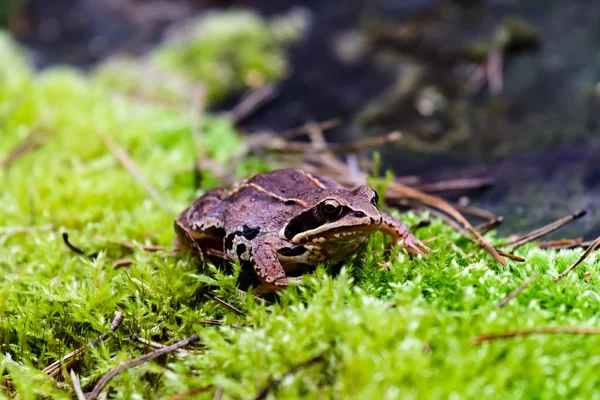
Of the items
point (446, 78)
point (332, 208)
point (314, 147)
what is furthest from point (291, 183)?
point (446, 78)

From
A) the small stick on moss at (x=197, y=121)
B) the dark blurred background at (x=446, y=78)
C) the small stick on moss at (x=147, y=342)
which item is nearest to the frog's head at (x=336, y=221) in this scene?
the small stick on moss at (x=147, y=342)

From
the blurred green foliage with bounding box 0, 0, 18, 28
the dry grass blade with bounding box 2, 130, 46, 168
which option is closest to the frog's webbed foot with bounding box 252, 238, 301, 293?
the dry grass blade with bounding box 2, 130, 46, 168

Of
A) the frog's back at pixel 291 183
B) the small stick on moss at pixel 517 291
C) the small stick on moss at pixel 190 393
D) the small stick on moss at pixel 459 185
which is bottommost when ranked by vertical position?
the small stick on moss at pixel 459 185

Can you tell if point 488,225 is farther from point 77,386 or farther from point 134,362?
point 77,386

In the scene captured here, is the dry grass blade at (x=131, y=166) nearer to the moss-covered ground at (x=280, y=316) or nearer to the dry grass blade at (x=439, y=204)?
the moss-covered ground at (x=280, y=316)

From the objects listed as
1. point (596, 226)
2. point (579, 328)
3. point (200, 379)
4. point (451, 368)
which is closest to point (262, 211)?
point (200, 379)

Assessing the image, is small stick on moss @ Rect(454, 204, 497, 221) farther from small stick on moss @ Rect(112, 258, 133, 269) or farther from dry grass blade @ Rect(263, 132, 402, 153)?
small stick on moss @ Rect(112, 258, 133, 269)
